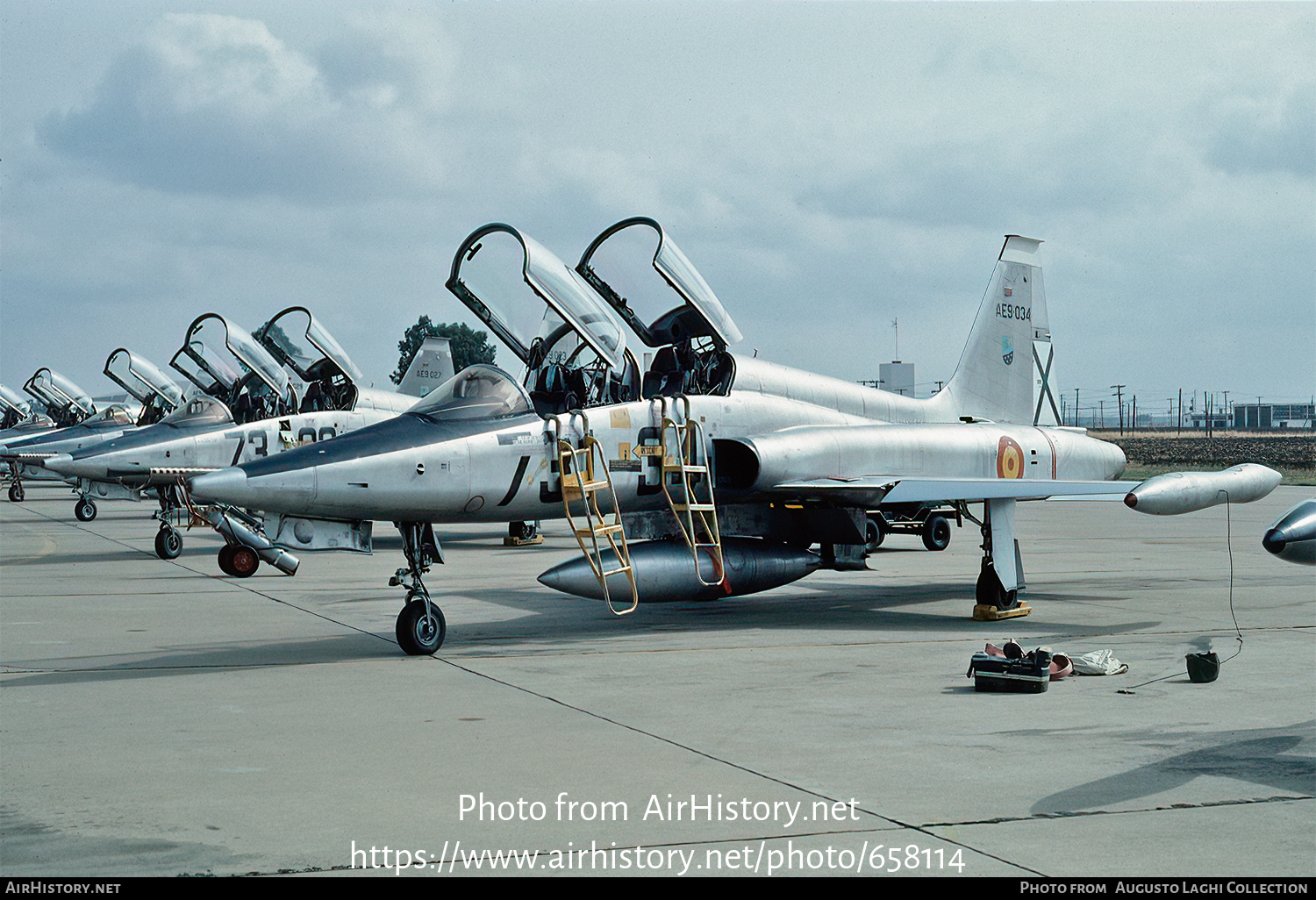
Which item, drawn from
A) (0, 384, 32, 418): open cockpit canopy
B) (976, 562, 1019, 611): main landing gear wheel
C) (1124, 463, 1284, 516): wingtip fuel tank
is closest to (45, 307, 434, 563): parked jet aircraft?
(976, 562, 1019, 611): main landing gear wheel

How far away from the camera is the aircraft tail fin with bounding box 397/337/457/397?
25.5 meters

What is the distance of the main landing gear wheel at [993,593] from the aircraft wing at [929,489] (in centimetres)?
80

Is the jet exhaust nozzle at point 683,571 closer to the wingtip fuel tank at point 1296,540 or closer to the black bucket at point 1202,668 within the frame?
the black bucket at point 1202,668

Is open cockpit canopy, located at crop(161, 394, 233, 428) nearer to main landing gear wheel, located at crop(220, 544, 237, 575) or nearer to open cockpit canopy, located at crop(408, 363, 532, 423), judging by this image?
main landing gear wheel, located at crop(220, 544, 237, 575)

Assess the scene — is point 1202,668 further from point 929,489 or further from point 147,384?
point 147,384

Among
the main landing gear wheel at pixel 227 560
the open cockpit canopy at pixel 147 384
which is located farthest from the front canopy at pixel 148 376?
the main landing gear wheel at pixel 227 560

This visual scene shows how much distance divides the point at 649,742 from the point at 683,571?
5245 millimetres

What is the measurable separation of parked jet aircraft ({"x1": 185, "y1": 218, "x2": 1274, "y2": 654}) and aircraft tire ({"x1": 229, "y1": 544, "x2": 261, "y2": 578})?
548cm

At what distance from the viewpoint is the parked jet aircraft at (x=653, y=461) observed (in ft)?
33.4

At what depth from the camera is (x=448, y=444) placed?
10414mm

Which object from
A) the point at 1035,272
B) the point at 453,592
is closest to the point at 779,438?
the point at 453,592

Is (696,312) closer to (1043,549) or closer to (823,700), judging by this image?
(823,700)

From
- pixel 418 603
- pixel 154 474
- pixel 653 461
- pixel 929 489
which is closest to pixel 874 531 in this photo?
pixel 929 489
